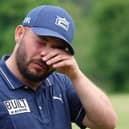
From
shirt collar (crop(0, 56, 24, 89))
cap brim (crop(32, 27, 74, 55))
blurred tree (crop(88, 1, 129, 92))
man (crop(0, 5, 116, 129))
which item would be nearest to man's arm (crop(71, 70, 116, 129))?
man (crop(0, 5, 116, 129))

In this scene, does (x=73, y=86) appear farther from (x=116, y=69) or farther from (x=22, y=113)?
(x=116, y=69)

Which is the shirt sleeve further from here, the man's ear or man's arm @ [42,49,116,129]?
the man's ear

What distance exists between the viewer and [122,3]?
6575 centimetres

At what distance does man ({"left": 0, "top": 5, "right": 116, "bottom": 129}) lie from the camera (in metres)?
4.16

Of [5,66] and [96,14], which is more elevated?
[5,66]

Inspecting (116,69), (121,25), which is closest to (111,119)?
(116,69)

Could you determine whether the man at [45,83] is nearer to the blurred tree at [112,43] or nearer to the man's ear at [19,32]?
the man's ear at [19,32]

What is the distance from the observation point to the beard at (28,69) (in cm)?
417

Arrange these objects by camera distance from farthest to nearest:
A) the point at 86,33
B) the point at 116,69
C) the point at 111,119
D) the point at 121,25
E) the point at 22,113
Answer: the point at 86,33 < the point at 121,25 < the point at 116,69 < the point at 111,119 < the point at 22,113

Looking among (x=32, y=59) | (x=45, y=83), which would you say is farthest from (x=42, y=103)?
(x=32, y=59)

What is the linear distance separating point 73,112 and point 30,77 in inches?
18.6

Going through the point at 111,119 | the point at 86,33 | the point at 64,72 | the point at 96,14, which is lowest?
the point at 86,33

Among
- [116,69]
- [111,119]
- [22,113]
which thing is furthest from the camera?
[116,69]

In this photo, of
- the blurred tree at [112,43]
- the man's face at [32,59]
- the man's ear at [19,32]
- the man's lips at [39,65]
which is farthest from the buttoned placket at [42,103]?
the blurred tree at [112,43]
